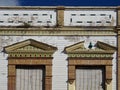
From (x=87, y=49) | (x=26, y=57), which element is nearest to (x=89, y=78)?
(x=87, y=49)

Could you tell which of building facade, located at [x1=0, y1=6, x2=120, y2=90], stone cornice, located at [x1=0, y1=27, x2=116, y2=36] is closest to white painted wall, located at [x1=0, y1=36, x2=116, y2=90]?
building facade, located at [x1=0, y1=6, x2=120, y2=90]

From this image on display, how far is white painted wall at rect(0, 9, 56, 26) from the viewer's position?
3969 cm

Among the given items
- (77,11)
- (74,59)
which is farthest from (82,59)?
(77,11)

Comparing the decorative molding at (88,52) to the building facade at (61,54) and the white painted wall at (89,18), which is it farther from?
the white painted wall at (89,18)

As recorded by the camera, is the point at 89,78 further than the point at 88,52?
Yes

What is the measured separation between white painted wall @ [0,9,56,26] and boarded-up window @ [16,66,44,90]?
2672 mm

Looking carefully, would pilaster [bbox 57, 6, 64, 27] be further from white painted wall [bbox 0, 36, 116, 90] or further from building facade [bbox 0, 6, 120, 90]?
white painted wall [bbox 0, 36, 116, 90]

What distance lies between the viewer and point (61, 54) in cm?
3916

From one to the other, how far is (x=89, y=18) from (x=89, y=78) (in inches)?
140

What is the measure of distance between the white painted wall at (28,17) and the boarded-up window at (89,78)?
3.33 metres

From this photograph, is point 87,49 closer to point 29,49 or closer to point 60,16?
point 60,16

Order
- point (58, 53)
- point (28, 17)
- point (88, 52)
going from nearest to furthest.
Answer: point (88, 52) → point (58, 53) → point (28, 17)

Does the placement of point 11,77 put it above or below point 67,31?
below

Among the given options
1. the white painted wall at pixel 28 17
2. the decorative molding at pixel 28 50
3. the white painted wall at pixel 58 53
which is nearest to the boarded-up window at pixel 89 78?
the white painted wall at pixel 58 53
